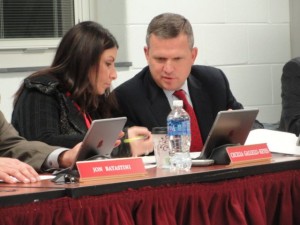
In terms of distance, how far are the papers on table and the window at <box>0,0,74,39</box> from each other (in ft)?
5.13

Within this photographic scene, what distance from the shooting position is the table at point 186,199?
81.3 inches

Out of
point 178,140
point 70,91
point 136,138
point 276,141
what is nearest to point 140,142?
point 136,138

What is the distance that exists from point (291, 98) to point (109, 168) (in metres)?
1.64

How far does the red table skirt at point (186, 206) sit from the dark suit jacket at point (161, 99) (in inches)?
30.7

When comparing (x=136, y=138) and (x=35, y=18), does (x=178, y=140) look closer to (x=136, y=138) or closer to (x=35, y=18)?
(x=136, y=138)

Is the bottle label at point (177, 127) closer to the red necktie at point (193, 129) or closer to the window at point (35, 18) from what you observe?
the red necktie at point (193, 129)

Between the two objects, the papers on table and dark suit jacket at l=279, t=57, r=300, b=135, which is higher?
dark suit jacket at l=279, t=57, r=300, b=135

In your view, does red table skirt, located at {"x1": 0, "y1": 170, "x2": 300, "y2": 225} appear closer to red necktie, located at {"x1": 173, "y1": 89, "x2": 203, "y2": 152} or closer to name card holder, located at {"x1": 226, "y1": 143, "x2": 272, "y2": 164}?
name card holder, located at {"x1": 226, "y1": 143, "x2": 272, "y2": 164}

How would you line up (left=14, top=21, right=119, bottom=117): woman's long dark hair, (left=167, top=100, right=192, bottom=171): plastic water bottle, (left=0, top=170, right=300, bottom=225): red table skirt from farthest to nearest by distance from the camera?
(left=14, top=21, right=119, bottom=117): woman's long dark hair
(left=167, top=100, right=192, bottom=171): plastic water bottle
(left=0, top=170, right=300, bottom=225): red table skirt

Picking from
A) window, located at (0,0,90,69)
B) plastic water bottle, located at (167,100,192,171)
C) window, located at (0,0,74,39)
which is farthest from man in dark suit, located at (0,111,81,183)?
window, located at (0,0,74,39)

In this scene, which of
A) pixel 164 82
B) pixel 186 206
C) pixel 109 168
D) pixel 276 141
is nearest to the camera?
pixel 109 168

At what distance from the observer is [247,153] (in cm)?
263

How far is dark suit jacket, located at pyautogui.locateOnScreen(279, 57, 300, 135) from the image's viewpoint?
141 inches

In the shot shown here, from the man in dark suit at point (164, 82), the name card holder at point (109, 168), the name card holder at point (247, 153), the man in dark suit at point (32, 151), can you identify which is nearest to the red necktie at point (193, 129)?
the man in dark suit at point (164, 82)
